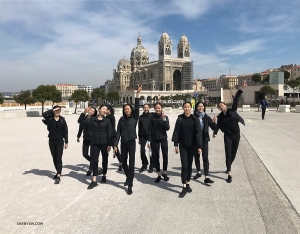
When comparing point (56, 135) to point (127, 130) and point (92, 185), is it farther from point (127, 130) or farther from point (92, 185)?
point (127, 130)

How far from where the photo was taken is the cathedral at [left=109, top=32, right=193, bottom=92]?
326 ft

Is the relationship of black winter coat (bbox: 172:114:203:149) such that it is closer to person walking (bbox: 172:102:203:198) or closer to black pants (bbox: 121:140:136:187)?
person walking (bbox: 172:102:203:198)

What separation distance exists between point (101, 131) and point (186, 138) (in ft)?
5.36

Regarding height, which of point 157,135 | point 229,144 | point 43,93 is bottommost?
point 229,144

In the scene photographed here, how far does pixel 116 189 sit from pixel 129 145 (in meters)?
0.85

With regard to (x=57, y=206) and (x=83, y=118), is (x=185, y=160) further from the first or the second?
(x=83, y=118)

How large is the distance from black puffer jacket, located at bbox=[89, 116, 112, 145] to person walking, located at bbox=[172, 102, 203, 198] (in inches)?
51.3

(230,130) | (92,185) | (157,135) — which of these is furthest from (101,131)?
(230,130)

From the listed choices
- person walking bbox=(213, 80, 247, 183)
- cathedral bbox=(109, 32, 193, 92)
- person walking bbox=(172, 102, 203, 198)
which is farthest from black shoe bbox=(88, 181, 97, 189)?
cathedral bbox=(109, 32, 193, 92)

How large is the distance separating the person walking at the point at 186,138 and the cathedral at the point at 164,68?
93.8 metres

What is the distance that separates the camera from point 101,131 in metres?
4.96

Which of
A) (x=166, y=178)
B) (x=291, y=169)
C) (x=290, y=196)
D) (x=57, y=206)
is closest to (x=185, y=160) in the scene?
→ (x=166, y=178)

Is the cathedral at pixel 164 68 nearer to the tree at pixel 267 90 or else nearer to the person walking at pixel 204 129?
the tree at pixel 267 90

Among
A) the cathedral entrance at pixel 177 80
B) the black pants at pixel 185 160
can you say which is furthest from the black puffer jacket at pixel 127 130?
the cathedral entrance at pixel 177 80
